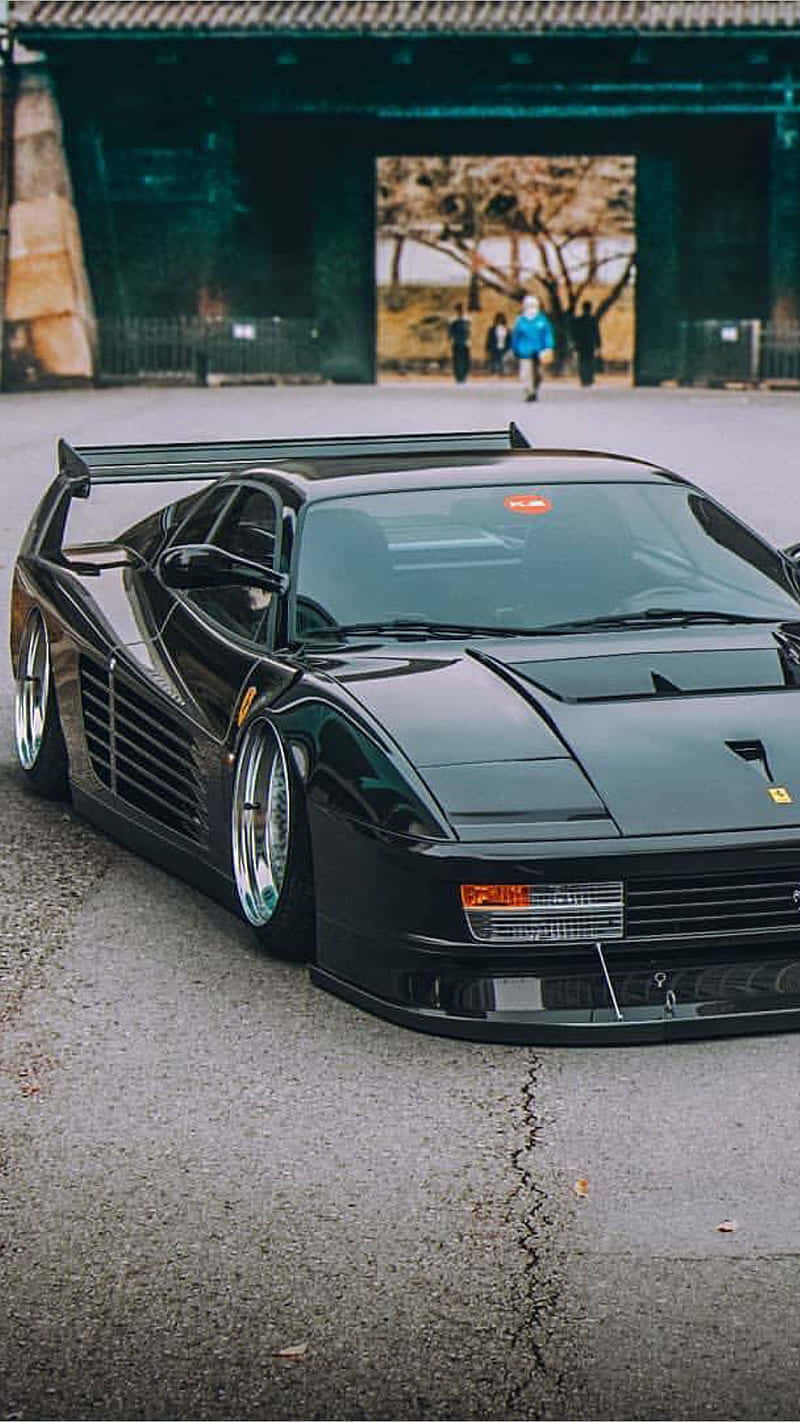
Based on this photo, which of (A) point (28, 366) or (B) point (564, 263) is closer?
(A) point (28, 366)

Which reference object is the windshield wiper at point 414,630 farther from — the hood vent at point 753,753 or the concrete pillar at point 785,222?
the concrete pillar at point 785,222

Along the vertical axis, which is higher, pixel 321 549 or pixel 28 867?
pixel 321 549

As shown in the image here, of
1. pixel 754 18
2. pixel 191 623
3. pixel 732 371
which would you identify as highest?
pixel 754 18

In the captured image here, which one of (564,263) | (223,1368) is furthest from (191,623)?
(564,263)

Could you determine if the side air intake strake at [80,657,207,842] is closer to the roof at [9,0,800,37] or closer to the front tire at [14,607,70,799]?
the front tire at [14,607,70,799]

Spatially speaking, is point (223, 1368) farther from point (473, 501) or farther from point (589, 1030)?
point (473, 501)

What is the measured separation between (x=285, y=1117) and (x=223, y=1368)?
1.36 metres

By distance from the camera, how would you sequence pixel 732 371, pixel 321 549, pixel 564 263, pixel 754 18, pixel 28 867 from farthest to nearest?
pixel 564 263 → pixel 732 371 → pixel 754 18 → pixel 28 867 → pixel 321 549

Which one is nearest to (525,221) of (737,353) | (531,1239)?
(737,353)

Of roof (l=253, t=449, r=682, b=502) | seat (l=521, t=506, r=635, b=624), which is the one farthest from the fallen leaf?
roof (l=253, t=449, r=682, b=502)

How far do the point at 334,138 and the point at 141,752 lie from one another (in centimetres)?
4078

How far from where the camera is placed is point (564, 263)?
66.9 metres

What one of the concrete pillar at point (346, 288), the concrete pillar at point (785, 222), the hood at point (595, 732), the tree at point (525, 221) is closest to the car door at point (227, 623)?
the hood at point (595, 732)

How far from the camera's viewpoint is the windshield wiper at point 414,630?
23.2 ft
